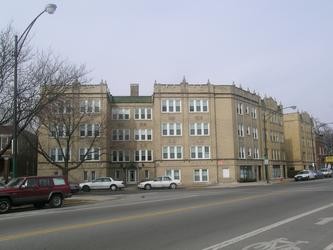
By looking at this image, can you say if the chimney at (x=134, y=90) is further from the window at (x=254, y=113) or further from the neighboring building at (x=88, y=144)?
the window at (x=254, y=113)

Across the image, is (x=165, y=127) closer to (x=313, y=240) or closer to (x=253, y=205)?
(x=253, y=205)

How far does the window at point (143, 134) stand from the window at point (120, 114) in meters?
2.55

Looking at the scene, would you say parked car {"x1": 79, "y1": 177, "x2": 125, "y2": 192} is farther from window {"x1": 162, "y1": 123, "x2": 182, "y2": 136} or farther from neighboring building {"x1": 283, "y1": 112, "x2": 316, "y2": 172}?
neighboring building {"x1": 283, "y1": 112, "x2": 316, "y2": 172}

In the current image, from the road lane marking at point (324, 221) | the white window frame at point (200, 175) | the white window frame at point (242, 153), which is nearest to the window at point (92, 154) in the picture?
the white window frame at point (200, 175)

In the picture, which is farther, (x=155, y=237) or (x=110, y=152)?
(x=110, y=152)

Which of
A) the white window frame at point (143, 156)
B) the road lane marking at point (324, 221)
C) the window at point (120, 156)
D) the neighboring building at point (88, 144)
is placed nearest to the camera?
the road lane marking at point (324, 221)

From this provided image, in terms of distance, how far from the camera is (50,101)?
28.3m

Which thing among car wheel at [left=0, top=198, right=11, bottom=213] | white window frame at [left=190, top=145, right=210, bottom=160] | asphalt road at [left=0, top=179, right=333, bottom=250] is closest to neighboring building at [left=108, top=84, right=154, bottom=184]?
white window frame at [left=190, top=145, right=210, bottom=160]

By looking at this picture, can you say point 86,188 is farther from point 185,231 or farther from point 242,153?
point 185,231

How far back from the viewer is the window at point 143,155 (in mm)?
69787

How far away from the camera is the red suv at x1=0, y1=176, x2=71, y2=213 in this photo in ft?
78.4

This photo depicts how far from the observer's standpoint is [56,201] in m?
26.2

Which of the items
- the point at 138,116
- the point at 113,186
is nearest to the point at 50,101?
the point at 113,186

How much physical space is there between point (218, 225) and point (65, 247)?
5110 millimetres
